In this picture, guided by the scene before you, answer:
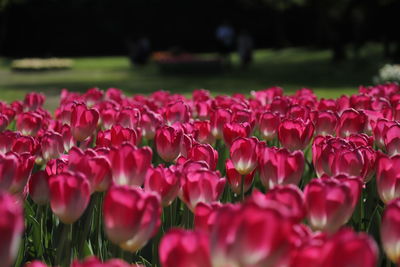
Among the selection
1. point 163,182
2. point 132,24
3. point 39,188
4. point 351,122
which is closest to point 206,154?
point 163,182

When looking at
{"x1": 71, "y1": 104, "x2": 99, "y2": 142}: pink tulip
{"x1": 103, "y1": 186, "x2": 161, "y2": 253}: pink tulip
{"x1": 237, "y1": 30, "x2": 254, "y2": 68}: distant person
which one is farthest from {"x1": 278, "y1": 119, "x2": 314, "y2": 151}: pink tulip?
{"x1": 237, "y1": 30, "x2": 254, "y2": 68}: distant person

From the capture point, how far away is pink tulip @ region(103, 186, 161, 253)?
64.4 inches

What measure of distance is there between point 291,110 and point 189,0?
35.7 m

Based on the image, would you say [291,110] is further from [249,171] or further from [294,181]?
[294,181]

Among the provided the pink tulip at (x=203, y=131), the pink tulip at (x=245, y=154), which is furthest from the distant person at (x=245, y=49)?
the pink tulip at (x=245, y=154)

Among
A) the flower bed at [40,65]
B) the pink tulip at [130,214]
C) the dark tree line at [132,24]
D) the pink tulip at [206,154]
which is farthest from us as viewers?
the dark tree line at [132,24]

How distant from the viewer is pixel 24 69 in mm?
26766

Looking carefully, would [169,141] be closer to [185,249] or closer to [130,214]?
[130,214]

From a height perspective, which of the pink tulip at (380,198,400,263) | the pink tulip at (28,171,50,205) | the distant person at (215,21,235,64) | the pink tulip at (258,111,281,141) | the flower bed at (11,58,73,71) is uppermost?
the pink tulip at (380,198,400,263)

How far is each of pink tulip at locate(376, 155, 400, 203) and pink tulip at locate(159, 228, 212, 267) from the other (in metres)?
1.08

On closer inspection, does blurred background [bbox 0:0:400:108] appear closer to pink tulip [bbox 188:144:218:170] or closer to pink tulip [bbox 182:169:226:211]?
pink tulip [bbox 188:144:218:170]

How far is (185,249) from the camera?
1.39 meters

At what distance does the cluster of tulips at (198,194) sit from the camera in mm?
1362

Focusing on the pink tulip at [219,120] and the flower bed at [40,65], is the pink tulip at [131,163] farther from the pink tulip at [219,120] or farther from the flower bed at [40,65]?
the flower bed at [40,65]
